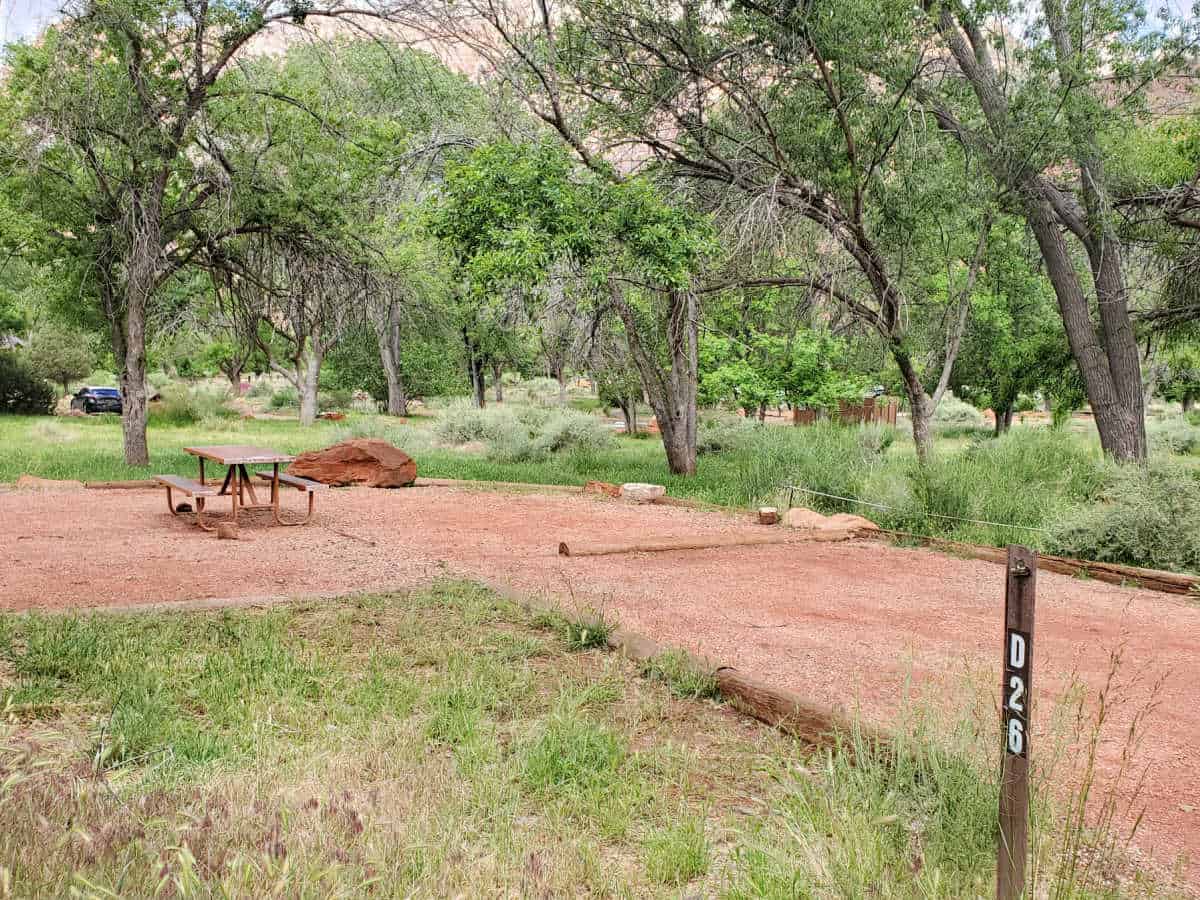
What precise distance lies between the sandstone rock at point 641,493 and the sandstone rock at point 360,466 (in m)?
3.37

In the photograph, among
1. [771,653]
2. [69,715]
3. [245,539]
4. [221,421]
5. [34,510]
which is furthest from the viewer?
[221,421]

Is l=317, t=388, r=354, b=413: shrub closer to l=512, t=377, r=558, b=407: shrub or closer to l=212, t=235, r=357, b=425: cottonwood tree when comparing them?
l=512, t=377, r=558, b=407: shrub

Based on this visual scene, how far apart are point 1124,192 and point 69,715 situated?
13484mm

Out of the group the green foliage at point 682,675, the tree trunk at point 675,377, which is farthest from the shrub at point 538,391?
the green foliage at point 682,675

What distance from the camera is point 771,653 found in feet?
18.1

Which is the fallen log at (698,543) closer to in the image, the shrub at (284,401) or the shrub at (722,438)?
the shrub at (722,438)

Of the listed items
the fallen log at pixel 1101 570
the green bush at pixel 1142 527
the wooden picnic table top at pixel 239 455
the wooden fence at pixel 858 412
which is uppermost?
the wooden fence at pixel 858 412

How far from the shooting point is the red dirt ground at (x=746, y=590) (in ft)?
15.3

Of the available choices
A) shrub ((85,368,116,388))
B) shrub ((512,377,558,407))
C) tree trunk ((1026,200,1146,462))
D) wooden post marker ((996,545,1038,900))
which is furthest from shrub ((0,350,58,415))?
wooden post marker ((996,545,1038,900))

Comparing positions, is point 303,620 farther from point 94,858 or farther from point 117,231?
point 117,231

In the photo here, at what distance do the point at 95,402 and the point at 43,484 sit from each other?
25248 mm

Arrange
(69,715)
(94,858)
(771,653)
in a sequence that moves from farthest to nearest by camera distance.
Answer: (771,653) → (69,715) → (94,858)

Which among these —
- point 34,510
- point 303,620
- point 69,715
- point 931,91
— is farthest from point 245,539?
point 931,91

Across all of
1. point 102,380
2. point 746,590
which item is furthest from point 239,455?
point 102,380
